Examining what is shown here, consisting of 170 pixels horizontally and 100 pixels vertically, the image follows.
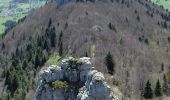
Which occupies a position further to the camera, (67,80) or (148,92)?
(148,92)

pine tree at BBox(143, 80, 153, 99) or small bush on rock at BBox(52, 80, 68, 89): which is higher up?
small bush on rock at BBox(52, 80, 68, 89)

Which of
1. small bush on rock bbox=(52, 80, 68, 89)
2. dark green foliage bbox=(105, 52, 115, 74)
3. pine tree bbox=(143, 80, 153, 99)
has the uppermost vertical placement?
small bush on rock bbox=(52, 80, 68, 89)

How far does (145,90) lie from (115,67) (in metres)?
18.1

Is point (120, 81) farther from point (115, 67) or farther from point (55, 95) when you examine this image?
point (55, 95)

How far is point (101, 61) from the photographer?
6422 inches

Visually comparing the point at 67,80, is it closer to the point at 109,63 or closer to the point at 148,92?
the point at 148,92

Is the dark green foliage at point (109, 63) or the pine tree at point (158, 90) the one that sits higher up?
the dark green foliage at point (109, 63)

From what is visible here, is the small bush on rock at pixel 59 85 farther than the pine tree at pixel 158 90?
No

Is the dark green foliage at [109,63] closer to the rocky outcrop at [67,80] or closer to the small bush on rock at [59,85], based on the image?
the rocky outcrop at [67,80]

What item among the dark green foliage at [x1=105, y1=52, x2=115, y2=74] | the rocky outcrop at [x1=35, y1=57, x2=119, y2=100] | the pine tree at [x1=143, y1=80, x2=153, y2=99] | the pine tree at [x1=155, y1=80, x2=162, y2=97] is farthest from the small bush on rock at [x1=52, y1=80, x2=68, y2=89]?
the dark green foliage at [x1=105, y1=52, x2=115, y2=74]

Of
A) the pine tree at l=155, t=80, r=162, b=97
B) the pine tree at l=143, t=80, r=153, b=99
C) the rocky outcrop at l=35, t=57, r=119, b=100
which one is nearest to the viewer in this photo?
the rocky outcrop at l=35, t=57, r=119, b=100

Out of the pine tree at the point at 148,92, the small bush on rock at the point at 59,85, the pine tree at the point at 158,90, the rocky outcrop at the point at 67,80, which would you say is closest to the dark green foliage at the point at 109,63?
the pine tree at the point at 148,92

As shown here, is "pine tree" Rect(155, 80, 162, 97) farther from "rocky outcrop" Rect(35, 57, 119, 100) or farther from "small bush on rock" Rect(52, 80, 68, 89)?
"small bush on rock" Rect(52, 80, 68, 89)

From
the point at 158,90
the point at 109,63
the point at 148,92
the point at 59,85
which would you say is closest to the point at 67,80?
the point at 59,85
